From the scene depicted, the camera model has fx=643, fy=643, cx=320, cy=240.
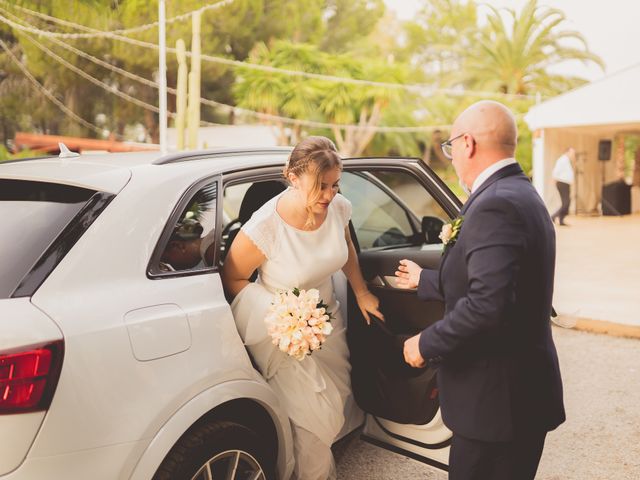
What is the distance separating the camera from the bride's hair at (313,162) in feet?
8.96

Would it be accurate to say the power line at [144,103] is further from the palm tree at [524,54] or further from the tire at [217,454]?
the tire at [217,454]

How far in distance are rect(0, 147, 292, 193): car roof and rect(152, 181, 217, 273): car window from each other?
0.43 ft

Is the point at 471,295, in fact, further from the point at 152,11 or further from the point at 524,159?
the point at 524,159

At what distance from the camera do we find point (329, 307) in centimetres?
311

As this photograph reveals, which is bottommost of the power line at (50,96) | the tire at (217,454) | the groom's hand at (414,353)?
the tire at (217,454)

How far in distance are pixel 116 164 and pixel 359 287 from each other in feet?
4.21

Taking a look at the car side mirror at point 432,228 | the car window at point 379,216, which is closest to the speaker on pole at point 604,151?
the car window at point 379,216

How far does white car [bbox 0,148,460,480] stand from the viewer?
185 centimetres

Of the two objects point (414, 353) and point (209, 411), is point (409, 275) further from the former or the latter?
point (209, 411)

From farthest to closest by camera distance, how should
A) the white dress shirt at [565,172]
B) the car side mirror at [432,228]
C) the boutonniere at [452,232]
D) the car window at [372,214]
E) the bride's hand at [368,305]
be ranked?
the white dress shirt at [565,172] < the car window at [372,214] < the car side mirror at [432,228] < the bride's hand at [368,305] < the boutonniere at [452,232]

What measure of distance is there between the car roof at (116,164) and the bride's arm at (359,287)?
59cm

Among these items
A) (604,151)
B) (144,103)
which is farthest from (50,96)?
(604,151)

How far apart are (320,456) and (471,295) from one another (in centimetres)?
134

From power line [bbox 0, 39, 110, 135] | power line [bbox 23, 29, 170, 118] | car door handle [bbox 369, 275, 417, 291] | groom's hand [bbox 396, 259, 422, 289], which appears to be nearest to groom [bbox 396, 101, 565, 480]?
groom's hand [bbox 396, 259, 422, 289]
